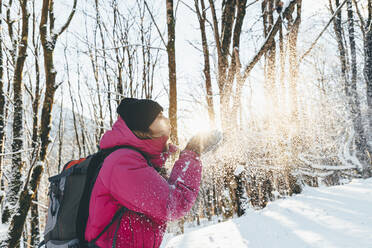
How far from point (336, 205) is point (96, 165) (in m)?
3.90

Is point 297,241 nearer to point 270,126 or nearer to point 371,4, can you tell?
point 270,126

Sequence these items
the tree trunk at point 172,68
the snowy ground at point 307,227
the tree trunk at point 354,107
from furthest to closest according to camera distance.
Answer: the tree trunk at point 354,107 < the tree trunk at point 172,68 < the snowy ground at point 307,227

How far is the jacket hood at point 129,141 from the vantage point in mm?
1146

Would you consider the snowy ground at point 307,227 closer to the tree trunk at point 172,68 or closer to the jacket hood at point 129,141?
the tree trunk at point 172,68

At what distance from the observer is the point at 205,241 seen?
3820 millimetres

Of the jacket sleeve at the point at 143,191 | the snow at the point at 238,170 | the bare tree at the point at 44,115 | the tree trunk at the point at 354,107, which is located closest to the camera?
the jacket sleeve at the point at 143,191

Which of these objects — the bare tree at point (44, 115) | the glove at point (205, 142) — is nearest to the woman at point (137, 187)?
the glove at point (205, 142)

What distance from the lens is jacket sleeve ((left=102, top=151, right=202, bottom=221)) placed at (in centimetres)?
102

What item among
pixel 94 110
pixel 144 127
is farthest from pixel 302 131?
pixel 94 110

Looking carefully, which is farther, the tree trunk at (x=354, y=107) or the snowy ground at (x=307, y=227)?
the tree trunk at (x=354, y=107)

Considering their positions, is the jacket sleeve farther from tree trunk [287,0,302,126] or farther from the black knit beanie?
tree trunk [287,0,302,126]

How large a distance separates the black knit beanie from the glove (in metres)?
0.31

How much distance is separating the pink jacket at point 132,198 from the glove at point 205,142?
260mm

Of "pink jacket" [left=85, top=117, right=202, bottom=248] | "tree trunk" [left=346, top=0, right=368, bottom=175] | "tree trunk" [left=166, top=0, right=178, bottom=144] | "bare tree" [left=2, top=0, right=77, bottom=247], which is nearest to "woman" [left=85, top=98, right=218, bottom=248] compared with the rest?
"pink jacket" [left=85, top=117, right=202, bottom=248]
